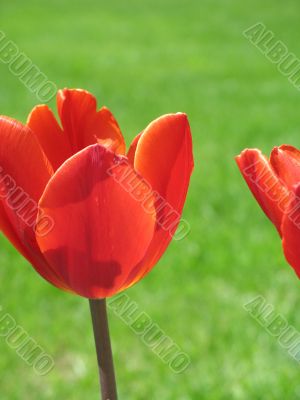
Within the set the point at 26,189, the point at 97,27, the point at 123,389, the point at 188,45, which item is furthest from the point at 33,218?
the point at 97,27

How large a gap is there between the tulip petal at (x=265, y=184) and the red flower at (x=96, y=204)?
1.7 inches

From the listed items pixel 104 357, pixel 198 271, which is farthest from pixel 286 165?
pixel 198 271

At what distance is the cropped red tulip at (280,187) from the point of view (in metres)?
0.42

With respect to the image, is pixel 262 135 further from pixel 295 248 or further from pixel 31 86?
pixel 295 248

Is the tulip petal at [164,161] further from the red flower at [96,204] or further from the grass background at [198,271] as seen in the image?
the grass background at [198,271]

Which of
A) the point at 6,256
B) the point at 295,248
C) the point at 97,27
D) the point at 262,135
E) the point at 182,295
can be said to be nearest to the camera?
the point at 295,248

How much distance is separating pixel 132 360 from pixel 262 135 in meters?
2.71

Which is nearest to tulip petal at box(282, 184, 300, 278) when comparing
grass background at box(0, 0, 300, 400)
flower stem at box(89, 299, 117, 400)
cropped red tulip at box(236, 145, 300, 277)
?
cropped red tulip at box(236, 145, 300, 277)

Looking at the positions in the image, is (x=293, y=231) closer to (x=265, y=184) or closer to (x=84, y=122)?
(x=265, y=184)

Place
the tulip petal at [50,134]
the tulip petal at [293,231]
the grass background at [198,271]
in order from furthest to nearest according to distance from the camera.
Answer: the grass background at [198,271] → the tulip petal at [50,134] → the tulip petal at [293,231]

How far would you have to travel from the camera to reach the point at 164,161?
490 millimetres

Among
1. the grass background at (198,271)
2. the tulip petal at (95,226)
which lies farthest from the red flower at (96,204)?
the grass background at (198,271)

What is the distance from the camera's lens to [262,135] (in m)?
4.84

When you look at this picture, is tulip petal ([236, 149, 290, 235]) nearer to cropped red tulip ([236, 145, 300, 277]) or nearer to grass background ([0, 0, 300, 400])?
cropped red tulip ([236, 145, 300, 277])
